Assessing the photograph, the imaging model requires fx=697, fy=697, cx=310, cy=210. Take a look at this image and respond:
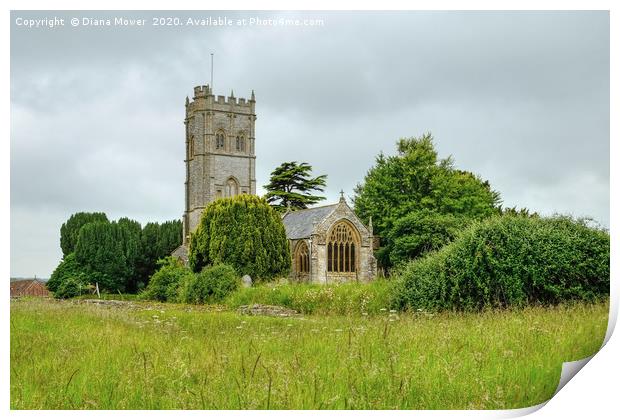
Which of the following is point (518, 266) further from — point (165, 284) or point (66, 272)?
point (66, 272)

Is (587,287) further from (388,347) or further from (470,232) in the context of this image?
(388,347)

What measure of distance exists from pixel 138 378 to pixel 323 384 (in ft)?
6.18

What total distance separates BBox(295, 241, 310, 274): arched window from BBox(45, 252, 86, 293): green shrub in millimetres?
10975

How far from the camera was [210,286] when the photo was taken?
23094 millimetres

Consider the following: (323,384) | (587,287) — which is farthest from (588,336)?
(587,287)

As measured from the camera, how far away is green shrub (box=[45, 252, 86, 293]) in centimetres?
2445

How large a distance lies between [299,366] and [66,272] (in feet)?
70.4

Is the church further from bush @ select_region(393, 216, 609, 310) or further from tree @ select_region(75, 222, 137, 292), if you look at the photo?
bush @ select_region(393, 216, 609, 310)

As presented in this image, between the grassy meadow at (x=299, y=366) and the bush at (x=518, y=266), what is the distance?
3.59m

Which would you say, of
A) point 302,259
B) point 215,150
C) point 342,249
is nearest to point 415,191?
point 342,249

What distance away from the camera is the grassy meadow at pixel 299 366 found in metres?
6.79

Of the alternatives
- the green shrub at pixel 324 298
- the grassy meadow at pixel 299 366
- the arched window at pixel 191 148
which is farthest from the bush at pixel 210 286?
the arched window at pixel 191 148

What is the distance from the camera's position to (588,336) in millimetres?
8484

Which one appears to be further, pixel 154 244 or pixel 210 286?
pixel 154 244
